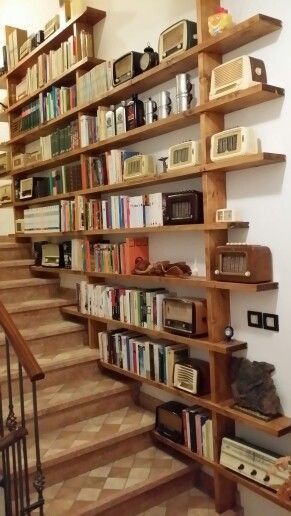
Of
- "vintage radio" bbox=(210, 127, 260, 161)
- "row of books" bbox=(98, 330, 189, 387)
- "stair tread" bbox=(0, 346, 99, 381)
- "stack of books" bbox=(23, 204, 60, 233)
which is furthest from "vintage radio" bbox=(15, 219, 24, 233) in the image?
"vintage radio" bbox=(210, 127, 260, 161)

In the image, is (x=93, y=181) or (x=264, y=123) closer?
(x=264, y=123)

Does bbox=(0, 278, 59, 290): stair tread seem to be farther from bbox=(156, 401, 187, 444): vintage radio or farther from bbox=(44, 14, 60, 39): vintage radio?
bbox=(44, 14, 60, 39): vintage radio

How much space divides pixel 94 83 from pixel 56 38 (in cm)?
82

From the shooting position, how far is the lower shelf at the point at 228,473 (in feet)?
7.06

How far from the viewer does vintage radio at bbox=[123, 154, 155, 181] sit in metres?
2.80

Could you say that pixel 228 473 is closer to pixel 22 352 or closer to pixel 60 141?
pixel 22 352

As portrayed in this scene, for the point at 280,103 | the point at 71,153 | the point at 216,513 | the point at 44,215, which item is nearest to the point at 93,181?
the point at 71,153

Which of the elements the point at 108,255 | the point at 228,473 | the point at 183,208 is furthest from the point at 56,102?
the point at 228,473

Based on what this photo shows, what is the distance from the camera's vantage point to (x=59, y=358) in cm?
333

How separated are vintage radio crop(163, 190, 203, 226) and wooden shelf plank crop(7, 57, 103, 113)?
1.40 m

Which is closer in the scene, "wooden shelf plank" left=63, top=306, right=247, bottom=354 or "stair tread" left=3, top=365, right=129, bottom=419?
"wooden shelf plank" left=63, top=306, right=247, bottom=354

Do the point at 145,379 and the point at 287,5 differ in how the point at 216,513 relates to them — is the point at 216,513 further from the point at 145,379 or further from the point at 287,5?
the point at 287,5

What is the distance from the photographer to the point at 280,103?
2.16 meters

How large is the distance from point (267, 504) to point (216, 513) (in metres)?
0.30
